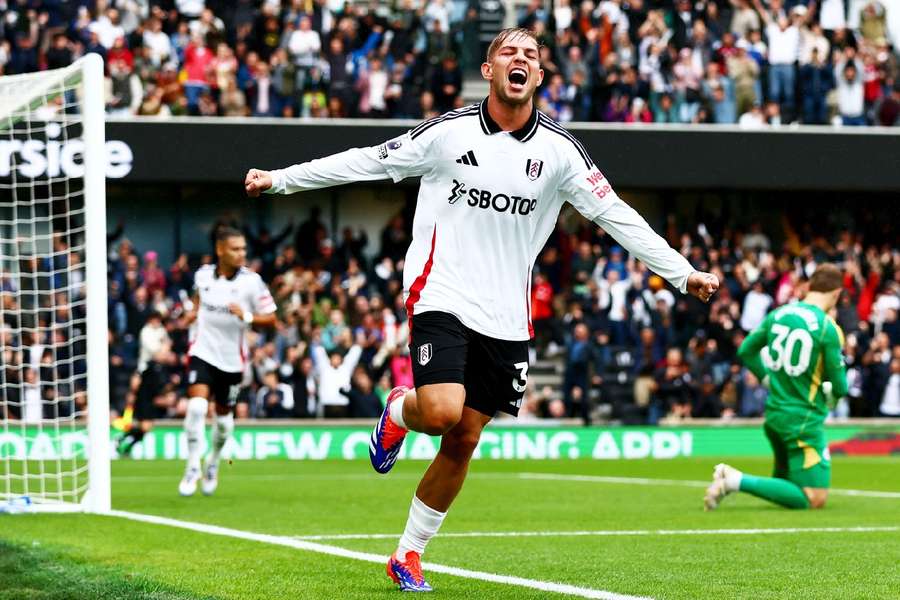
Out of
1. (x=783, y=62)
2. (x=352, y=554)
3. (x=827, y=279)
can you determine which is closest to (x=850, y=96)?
A: (x=783, y=62)

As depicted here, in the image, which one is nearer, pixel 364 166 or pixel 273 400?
pixel 364 166

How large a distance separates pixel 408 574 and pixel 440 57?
20.9 metres

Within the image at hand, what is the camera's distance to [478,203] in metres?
6.76

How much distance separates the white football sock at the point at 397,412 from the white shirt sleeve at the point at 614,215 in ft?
4.03

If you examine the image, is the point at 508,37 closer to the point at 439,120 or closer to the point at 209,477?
the point at 439,120

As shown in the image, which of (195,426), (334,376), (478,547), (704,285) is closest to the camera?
(704,285)

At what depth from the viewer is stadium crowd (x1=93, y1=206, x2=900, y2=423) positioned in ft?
77.3

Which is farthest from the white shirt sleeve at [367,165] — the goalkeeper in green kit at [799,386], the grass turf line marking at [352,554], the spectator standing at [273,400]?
the spectator standing at [273,400]

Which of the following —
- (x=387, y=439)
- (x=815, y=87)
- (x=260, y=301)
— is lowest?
(x=387, y=439)

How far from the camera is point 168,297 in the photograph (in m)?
25.1

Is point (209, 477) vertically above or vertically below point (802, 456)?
below

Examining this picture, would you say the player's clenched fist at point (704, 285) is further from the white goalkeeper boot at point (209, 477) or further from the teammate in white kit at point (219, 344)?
the white goalkeeper boot at point (209, 477)

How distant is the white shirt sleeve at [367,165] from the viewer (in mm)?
6785

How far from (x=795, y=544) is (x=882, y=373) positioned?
16.7 metres
